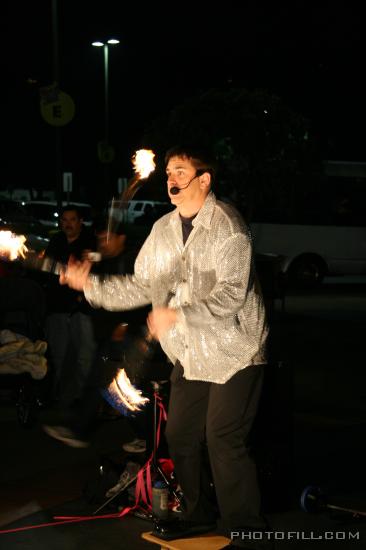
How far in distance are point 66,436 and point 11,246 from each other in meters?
2.61

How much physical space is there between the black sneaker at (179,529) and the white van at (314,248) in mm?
17498

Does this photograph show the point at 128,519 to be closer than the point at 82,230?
Yes

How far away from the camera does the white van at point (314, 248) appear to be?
22.5 meters

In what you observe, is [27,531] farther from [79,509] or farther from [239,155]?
[239,155]

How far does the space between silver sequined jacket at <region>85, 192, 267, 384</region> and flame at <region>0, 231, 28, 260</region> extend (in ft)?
2.62

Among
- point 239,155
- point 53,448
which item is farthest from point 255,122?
point 53,448

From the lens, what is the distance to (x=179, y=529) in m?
4.89

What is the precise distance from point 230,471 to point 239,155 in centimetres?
2103

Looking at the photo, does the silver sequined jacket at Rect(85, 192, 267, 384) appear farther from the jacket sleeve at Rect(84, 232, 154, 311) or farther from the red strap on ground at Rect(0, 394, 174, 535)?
the red strap on ground at Rect(0, 394, 174, 535)

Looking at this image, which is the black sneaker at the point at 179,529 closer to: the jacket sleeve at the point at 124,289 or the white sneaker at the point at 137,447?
the white sneaker at the point at 137,447

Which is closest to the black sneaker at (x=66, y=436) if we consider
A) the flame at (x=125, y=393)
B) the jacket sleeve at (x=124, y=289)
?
the flame at (x=125, y=393)

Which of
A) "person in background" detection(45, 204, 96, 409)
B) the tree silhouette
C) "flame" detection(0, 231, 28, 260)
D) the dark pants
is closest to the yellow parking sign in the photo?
the tree silhouette

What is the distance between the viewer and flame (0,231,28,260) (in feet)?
17.2

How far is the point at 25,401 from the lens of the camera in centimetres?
775
